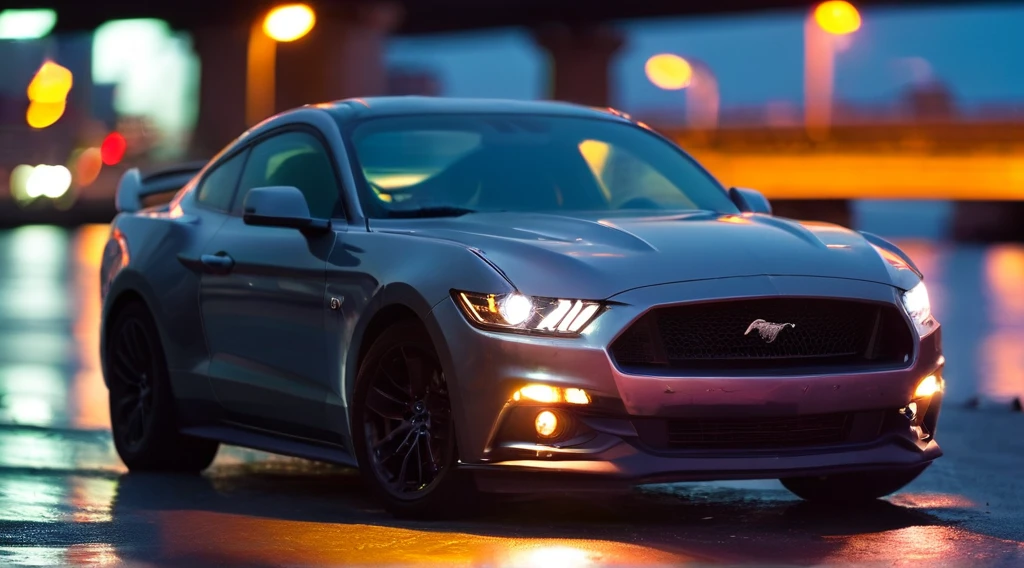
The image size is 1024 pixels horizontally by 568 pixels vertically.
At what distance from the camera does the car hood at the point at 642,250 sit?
6297 millimetres

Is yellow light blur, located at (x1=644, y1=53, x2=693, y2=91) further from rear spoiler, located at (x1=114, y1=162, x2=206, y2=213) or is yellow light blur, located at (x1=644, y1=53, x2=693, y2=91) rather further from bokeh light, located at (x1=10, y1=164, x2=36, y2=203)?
rear spoiler, located at (x1=114, y1=162, x2=206, y2=213)

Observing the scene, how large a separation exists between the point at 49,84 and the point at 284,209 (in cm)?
12926

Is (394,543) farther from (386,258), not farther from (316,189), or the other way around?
(316,189)

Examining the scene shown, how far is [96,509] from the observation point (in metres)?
7.24

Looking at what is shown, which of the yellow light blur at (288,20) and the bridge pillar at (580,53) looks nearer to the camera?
the yellow light blur at (288,20)

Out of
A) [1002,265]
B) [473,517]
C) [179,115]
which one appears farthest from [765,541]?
[179,115]

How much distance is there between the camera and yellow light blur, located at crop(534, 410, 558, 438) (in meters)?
6.26

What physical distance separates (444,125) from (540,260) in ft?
5.69

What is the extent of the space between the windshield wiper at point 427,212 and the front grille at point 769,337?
1367mm

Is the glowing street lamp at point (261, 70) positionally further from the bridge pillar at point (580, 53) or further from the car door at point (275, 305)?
the car door at point (275, 305)

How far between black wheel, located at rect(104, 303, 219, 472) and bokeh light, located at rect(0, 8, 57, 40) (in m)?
51.7

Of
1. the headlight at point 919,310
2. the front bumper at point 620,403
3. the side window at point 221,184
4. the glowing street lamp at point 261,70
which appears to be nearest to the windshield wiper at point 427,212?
the front bumper at point 620,403

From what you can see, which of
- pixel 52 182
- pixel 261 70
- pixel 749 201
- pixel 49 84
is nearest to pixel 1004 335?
pixel 749 201

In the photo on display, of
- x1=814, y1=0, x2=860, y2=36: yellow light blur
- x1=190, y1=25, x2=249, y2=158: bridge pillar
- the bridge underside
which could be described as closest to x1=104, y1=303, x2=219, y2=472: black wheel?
x1=814, y1=0, x2=860, y2=36: yellow light blur
